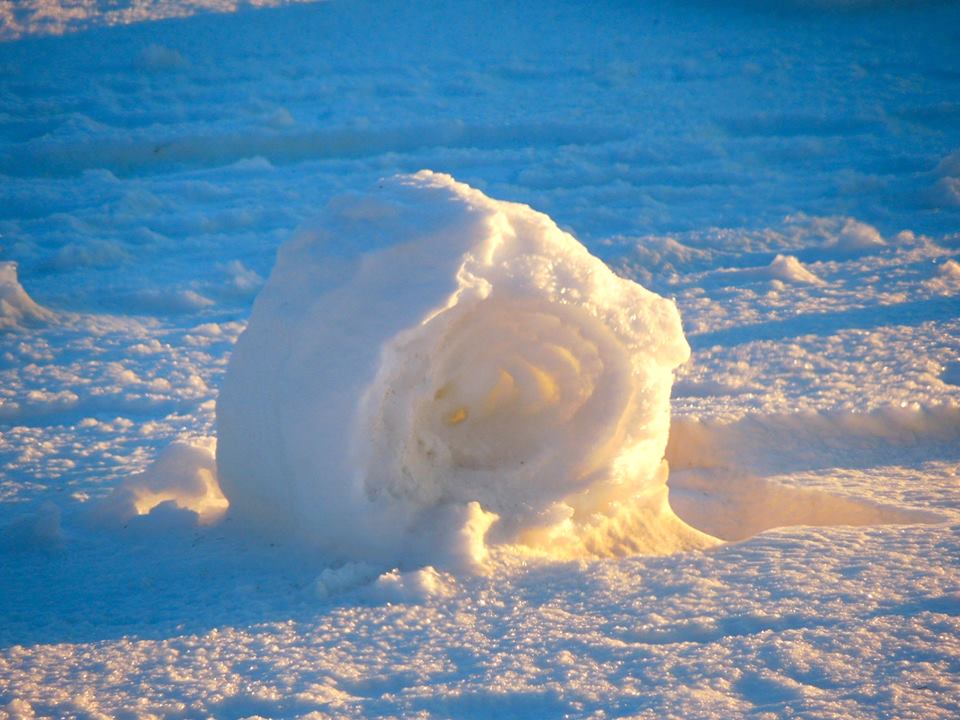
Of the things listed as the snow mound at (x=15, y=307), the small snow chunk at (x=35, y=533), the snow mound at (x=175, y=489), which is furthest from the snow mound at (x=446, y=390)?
the snow mound at (x=15, y=307)

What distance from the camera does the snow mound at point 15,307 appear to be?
452 cm

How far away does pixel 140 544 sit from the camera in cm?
268

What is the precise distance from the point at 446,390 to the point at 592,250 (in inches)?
112

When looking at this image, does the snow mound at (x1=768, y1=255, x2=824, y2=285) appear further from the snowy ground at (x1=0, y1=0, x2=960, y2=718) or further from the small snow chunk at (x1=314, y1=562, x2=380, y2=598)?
the small snow chunk at (x1=314, y1=562, x2=380, y2=598)

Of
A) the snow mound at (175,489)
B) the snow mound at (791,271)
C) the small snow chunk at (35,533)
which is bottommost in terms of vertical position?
the small snow chunk at (35,533)

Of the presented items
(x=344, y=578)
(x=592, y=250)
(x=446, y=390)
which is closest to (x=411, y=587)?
(x=344, y=578)

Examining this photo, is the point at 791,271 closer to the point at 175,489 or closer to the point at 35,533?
the point at 175,489

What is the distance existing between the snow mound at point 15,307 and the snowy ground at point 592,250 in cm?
1

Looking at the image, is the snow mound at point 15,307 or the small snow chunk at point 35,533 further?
the snow mound at point 15,307

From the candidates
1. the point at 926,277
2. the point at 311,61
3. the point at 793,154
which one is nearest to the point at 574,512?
the point at 926,277

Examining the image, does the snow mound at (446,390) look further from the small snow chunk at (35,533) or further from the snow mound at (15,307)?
the snow mound at (15,307)

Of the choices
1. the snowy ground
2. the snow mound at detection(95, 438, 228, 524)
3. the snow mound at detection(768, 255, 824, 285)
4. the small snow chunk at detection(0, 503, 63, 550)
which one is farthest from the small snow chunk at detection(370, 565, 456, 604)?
the snow mound at detection(768, 255, 824, 285)

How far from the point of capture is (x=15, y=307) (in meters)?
4.56

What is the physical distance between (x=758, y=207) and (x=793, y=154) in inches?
34.4
